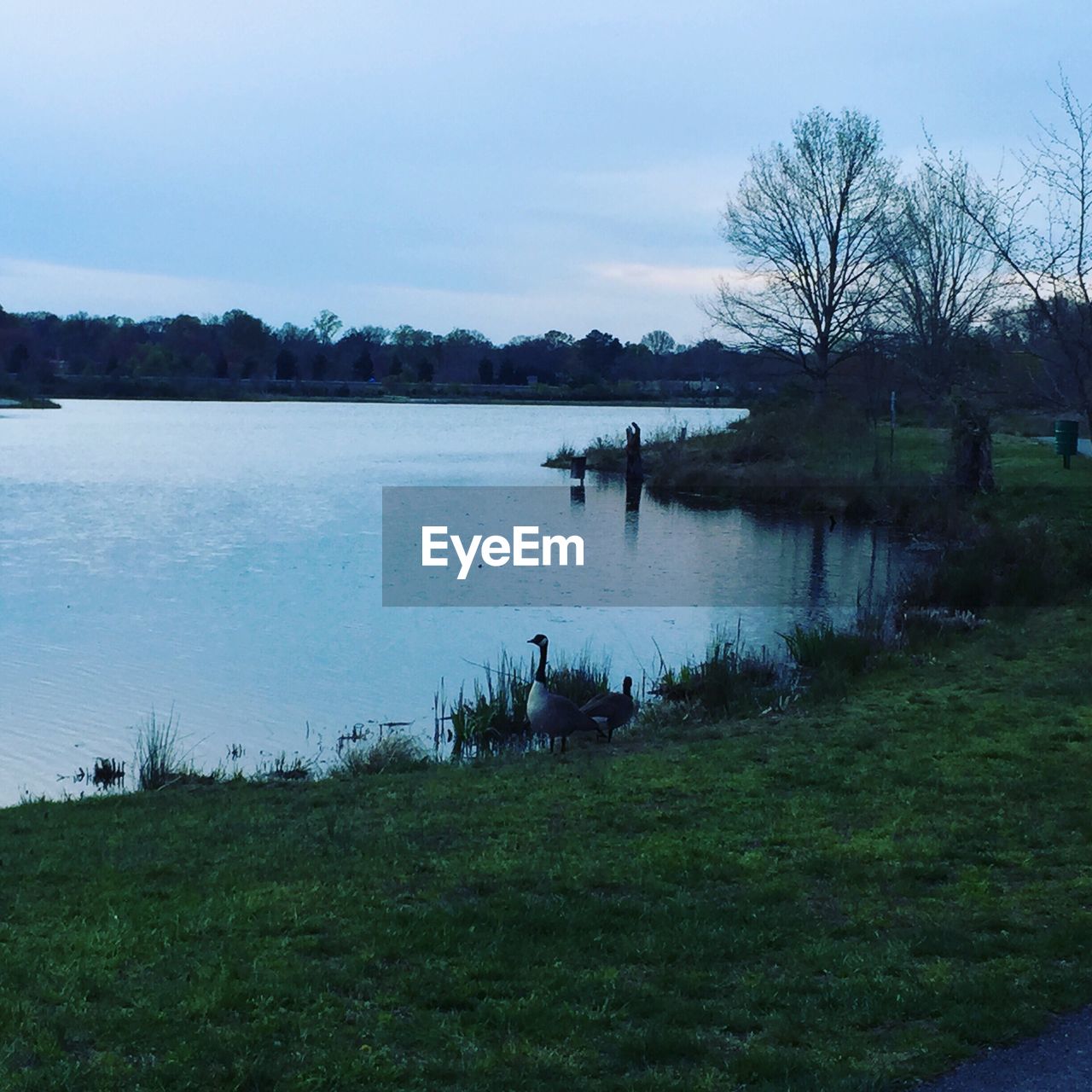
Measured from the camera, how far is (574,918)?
657 centimetres

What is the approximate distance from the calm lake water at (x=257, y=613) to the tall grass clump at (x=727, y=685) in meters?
1.36

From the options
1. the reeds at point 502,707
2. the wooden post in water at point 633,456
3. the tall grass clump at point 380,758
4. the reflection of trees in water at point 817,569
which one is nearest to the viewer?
the tall grass clump at point 380,758

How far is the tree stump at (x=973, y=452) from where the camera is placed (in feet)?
97.3

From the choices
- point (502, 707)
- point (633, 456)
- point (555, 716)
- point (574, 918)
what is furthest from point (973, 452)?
point (574, 918)

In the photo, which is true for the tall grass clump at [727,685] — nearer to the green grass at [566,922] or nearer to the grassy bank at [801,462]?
the green grass at [566,922]

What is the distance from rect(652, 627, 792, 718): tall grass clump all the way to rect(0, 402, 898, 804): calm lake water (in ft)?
4.45

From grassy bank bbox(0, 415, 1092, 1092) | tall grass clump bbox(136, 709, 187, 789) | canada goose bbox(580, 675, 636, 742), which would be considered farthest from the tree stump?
tall grass clump bbox(136, 709, 187, 789)

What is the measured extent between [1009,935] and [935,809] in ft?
8.06

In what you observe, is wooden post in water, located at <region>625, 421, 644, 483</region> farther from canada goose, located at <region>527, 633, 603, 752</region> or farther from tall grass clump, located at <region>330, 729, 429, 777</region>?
canada goose, located at <region>527, 633, 603, 752</region>

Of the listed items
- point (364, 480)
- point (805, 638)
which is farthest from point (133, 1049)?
point (364, 480)

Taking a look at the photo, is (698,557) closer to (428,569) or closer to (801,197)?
(428,569)

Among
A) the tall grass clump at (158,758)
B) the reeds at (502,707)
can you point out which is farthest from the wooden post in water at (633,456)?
the tall grass clump at (158,758)

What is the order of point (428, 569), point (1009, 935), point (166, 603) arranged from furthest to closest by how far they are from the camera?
point (428, 569), point (166, 603), point (1009, 935)

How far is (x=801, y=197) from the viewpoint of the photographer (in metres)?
54.5
